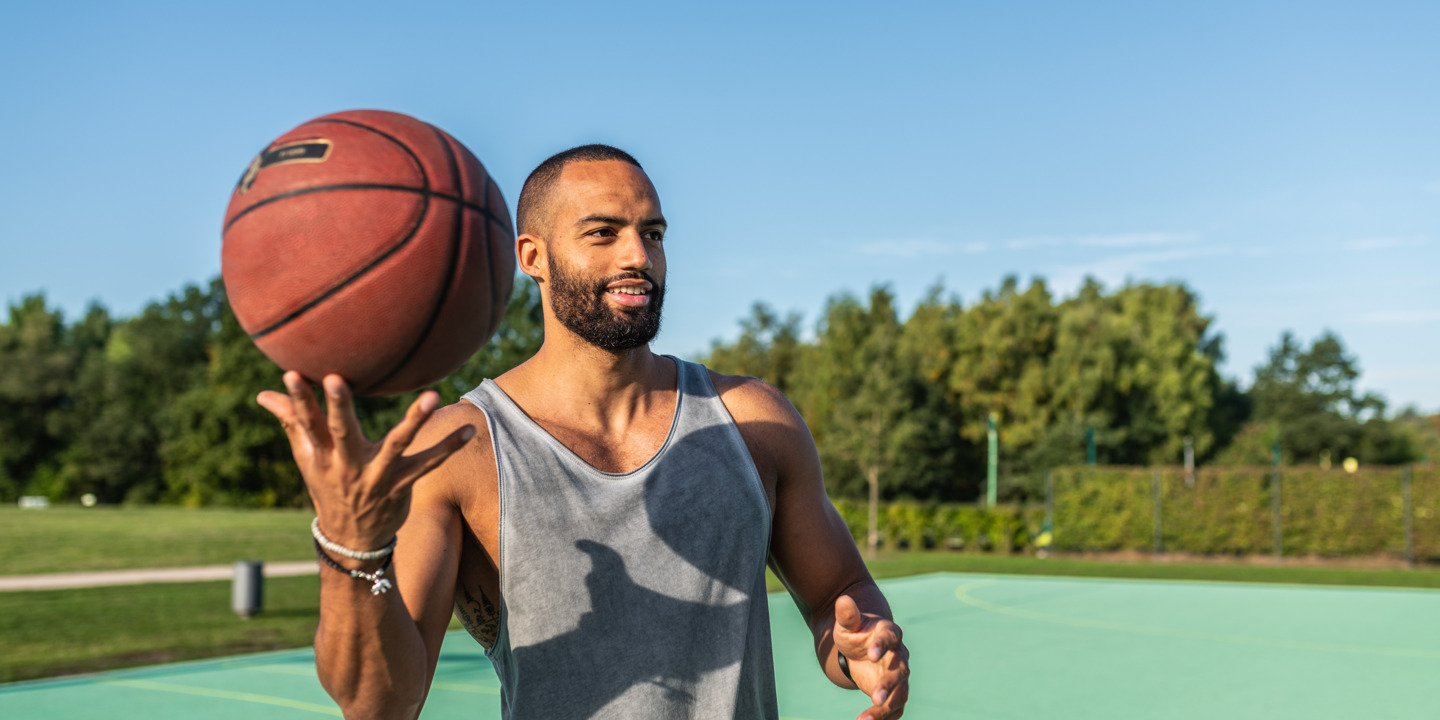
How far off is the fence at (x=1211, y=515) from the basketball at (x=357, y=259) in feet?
85.2

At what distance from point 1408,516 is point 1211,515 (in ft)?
12.6

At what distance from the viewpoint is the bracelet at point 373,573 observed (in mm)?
1827

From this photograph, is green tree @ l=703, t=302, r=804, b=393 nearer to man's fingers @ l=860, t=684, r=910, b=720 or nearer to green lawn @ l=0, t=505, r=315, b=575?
green lawn @ l=0, t=505, r=315, b=575

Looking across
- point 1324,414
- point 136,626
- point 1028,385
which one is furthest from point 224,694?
point 1324,414

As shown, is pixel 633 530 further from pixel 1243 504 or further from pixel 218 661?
pixel 1243 504

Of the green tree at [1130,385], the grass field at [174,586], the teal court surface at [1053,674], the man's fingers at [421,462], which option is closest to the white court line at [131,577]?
the grass field at [174,586]

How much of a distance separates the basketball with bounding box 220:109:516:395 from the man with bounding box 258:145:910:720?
252 millimetres

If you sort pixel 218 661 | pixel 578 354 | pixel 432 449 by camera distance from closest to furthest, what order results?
pixel 432 449, pixel 578 354, pixel 218 661

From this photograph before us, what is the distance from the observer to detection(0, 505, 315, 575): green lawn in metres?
23.5

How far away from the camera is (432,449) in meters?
1.79

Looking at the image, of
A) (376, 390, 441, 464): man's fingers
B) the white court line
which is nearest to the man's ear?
(376, 390, 441, 464): man's fingers

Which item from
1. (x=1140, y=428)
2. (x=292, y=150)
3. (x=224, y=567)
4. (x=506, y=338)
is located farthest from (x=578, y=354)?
(x=1140, y=428)

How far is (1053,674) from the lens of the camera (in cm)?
973

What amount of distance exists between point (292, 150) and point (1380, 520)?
26605 mm
